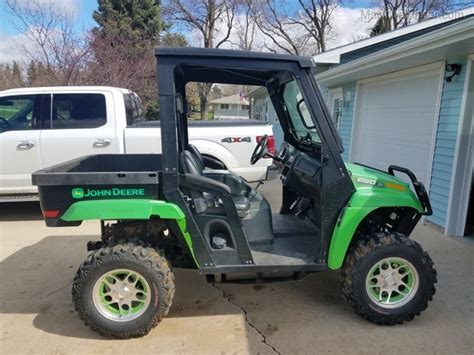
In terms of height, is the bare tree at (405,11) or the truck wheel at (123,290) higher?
→ the bare tree at (405,11)

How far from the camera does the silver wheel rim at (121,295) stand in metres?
2.84

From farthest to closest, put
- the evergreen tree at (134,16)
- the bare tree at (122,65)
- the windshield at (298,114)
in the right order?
1. the evergreen tree at (134,16)
2. the bare tree at (122,65)
3. the windshield at (298,114)

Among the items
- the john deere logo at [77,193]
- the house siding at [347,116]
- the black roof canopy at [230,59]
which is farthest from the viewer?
the house siding at [347,116]

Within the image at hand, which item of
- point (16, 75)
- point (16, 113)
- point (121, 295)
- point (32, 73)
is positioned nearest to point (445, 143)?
point (121, 295)

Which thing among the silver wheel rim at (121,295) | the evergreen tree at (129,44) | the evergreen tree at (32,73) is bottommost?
the silver wheel rim at (121,295)

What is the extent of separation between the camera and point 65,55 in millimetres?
11836

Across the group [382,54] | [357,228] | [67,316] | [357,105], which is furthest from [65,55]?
[357,228]

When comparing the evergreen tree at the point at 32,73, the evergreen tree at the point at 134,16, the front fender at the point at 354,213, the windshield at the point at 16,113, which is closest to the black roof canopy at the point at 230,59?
the front fender at the point at 354,213

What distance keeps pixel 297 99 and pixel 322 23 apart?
30637 mm

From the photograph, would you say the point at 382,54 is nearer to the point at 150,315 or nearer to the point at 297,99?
the point at 297,99

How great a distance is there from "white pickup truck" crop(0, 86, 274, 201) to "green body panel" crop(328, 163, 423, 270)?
Answer: 2.99 m

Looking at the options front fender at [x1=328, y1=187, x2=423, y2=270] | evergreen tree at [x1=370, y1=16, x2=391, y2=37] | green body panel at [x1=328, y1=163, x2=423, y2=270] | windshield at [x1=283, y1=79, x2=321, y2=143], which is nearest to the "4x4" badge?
windshield at [x1=283, y1=79, x2=321, y2=143]

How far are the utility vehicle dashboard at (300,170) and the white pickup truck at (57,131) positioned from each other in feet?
6.15

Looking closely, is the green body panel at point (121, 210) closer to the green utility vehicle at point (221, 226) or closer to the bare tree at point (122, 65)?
the green utility vehicle at point (221, 226)
